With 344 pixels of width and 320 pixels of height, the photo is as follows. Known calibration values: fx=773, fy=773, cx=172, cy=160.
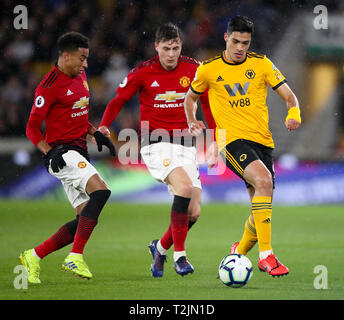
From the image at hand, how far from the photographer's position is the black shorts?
6.44 m

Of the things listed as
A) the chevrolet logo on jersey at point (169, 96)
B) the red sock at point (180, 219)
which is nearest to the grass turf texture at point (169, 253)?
the red sock at point (180, 219)

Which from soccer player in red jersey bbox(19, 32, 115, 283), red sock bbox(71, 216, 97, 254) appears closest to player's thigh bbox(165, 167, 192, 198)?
soccer player in red jersey bbox(19, 32, 115, 283)

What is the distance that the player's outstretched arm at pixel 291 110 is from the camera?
20.4ft

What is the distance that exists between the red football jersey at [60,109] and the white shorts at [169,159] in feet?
2.16

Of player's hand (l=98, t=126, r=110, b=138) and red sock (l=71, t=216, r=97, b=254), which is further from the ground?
player's hand (l=98, t=126, r=110, b=138)

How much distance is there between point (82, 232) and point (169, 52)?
6.19ft

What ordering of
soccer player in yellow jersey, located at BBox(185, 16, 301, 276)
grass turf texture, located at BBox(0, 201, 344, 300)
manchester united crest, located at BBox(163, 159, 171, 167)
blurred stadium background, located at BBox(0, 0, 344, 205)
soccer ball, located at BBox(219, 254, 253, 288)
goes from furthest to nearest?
blurred stadium background, located at BBox(0, 0, 344, 205) → manchester united crest, located at BBox(163, 159, 171, 167) → soccer player in yellow jersey, located at BBox(185, 16, 301, 276) → soccer ball, located at BBox(219, 254, 253, 288) → grass turf texture, located at BBox(0, 201, 344, 300)

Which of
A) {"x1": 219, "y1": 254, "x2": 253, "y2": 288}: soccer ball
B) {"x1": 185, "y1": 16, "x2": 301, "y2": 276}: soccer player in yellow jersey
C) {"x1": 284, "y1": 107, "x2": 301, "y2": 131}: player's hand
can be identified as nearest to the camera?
{"x1": 219, "y1": 254, "x2": 253, "y2": 288}: soccer ball

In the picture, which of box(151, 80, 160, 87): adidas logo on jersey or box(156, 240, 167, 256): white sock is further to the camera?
box(151, 80, 160, 87): adidas logo on jersey

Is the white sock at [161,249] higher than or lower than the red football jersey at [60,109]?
lower

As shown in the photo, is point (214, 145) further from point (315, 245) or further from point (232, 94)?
point (315, 245)

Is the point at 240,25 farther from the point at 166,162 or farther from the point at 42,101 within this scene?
the point at 42,101

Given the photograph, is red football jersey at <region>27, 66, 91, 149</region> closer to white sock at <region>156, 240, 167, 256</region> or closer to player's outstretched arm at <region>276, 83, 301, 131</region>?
white sock at <region>156, 240, 167, 256</region>

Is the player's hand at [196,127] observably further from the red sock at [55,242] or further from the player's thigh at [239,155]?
the red sock at [55,242]
